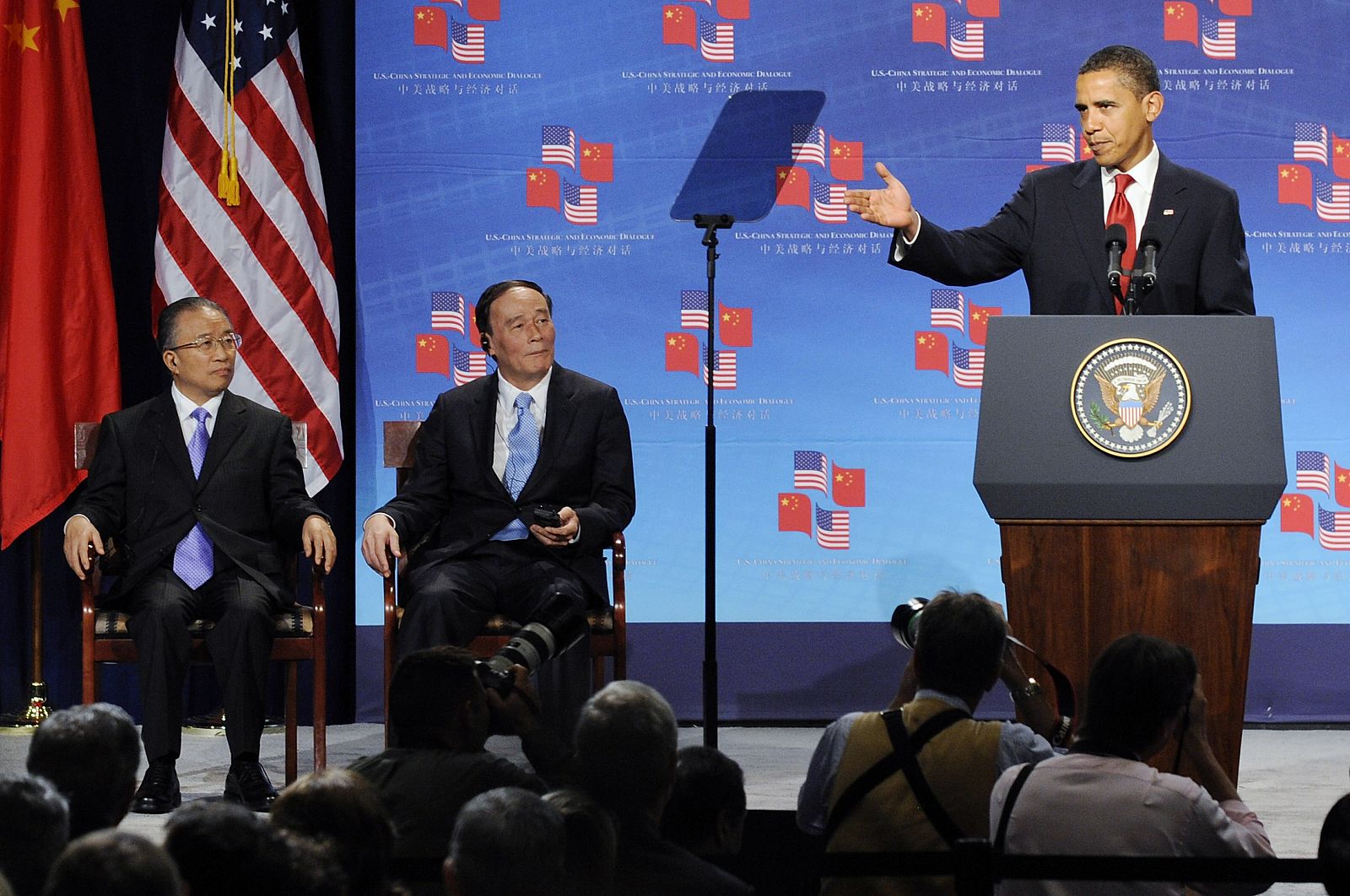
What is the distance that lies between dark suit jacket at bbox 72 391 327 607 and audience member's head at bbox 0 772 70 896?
2.60 metres

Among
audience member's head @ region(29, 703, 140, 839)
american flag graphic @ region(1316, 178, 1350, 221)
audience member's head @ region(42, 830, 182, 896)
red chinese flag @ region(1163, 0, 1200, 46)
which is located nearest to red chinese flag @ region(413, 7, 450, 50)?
red chinese flag @ region(1163, 0, 1200, 46)

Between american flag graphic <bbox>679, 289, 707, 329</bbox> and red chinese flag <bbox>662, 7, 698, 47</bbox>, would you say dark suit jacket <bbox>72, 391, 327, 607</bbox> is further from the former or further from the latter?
red chinese flag <bbox>662, 7, 698, 47</bbox>

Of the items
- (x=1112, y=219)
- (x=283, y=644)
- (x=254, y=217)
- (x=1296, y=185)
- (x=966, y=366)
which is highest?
(x=1296, y=185)

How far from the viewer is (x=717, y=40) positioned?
18.6ft

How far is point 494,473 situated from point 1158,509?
1.97 metres

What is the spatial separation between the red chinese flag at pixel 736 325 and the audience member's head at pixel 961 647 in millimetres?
3278

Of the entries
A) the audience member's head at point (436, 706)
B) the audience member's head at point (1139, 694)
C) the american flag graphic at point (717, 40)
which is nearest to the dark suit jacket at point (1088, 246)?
the audience member's head at point (1139, 694)

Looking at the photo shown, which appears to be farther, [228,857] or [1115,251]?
[1115,251]

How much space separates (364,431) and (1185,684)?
391 cm

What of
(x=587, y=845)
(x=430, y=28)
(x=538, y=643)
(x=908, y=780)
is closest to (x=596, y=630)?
(x=538, y=643)

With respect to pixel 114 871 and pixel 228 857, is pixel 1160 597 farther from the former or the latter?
pixel 114 871

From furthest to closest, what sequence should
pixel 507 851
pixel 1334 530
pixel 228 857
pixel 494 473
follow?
1. pixel 1334 530
2. pixel 494 473
3. pixel 507 851
4. pixel 228 857

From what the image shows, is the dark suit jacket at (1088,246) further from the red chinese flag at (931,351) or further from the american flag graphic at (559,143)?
the american flag graphic at (559,143)

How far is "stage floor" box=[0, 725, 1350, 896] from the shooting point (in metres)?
3.88
